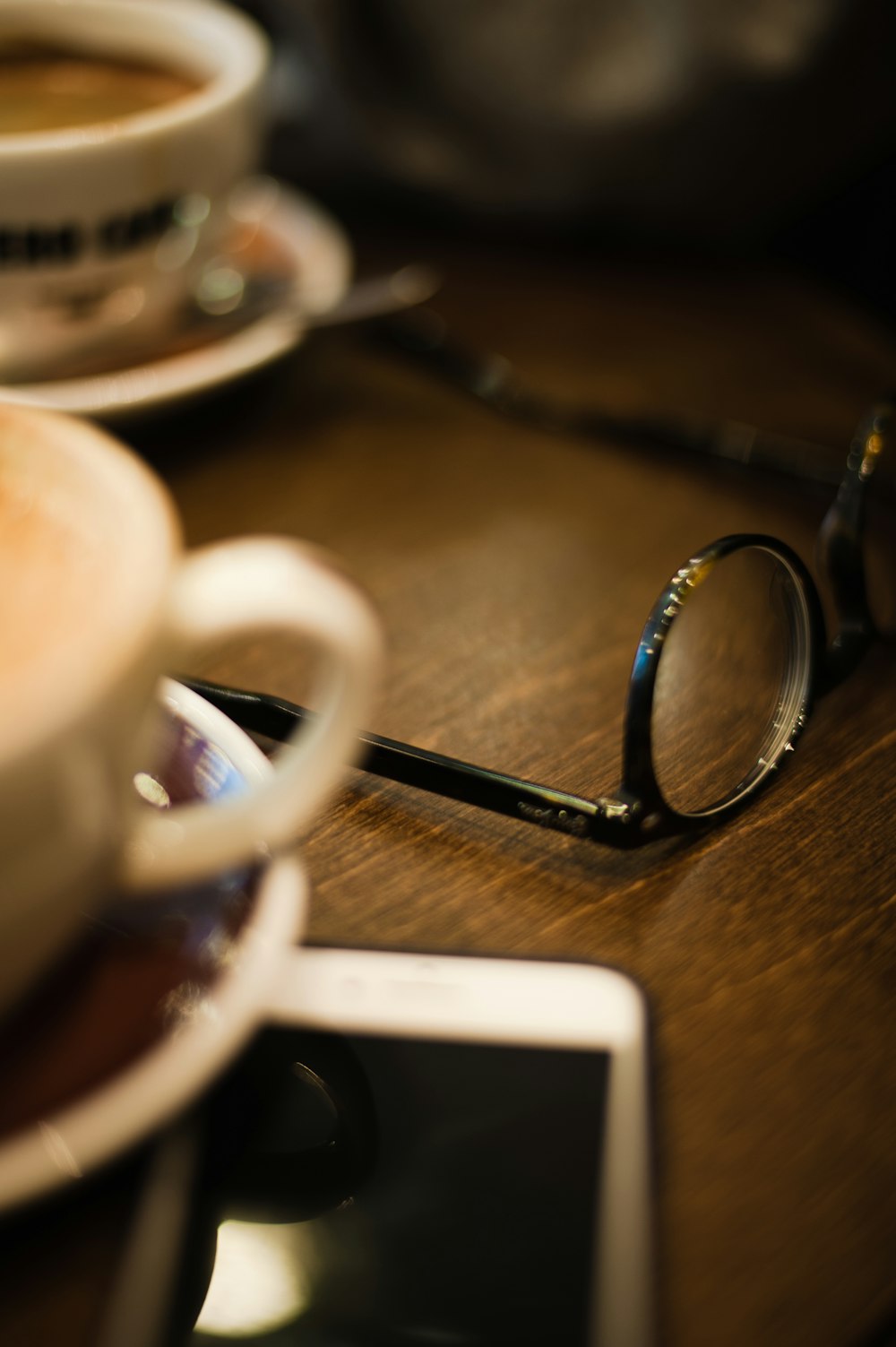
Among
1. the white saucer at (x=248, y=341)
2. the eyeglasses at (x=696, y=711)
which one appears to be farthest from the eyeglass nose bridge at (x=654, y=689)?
the white saucer at (x=248, y=341)

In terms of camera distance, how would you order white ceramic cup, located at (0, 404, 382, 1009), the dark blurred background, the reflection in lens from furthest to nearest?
1. the dark blurred background
2. the reflection in lens
3. white ceramic cup, located at (0, 404, 382, 1009)

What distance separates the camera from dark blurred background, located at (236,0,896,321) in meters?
0.68

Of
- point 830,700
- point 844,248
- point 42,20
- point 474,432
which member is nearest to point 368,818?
point 830,700

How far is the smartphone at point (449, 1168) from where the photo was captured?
259 mm

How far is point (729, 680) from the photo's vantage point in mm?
408

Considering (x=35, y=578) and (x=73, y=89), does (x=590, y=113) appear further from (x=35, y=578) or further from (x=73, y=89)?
(x=35, y=578)

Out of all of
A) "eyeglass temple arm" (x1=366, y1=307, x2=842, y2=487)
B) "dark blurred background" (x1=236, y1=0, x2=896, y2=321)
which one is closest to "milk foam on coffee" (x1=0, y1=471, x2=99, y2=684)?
"eyeglass temple arm" (x1=366, y1=307, x2=842, y2=487)

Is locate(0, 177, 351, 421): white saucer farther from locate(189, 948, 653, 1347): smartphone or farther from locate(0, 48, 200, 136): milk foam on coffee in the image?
locate(189, 948, 653, 1347): smartphone

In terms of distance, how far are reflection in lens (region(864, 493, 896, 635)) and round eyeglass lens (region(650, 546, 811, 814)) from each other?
0.08m

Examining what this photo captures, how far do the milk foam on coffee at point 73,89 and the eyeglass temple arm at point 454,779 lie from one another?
1.19ft

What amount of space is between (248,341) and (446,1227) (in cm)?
46

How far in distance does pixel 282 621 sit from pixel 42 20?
525 mm

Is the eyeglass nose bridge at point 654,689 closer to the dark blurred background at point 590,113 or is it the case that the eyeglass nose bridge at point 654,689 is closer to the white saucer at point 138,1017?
the white saucer at point 138,1017

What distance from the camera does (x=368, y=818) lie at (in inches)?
15.5
